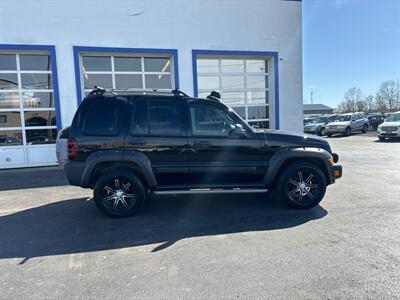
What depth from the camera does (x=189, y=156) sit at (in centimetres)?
508

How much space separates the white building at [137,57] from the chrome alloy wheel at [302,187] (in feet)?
22.0

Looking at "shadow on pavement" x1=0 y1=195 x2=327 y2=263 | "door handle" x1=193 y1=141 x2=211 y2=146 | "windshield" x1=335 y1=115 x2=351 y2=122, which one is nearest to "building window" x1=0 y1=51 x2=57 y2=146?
"shadow on pavement" x1=0 y1=195 x2=327 y2=263

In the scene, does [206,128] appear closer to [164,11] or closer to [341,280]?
[341,280]

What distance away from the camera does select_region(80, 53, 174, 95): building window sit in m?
10.5

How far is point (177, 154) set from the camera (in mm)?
5055

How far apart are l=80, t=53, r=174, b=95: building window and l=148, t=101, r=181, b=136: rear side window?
5.46 m

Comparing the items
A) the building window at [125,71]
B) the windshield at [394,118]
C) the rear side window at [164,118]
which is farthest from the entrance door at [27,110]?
the windshield at [394,118]

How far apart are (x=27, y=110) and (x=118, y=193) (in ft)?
23.2

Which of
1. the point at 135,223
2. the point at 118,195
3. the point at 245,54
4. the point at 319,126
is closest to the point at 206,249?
the point at 135,223

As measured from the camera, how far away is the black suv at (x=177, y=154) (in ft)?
16.3

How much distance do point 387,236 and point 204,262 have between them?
2.56 metres

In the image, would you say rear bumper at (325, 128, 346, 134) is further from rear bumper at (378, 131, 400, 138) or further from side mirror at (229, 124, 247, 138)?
side mirror at (229, 124, 247, 138)

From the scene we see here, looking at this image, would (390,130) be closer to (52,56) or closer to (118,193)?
(118,193)

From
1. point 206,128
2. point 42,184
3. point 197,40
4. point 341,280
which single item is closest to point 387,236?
point 341,280
